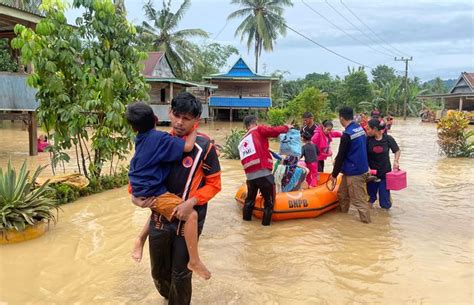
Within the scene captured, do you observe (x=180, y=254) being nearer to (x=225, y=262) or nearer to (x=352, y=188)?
(x=225, y=262)

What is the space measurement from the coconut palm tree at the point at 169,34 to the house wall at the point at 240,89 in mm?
4019

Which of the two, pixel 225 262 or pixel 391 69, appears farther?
pixel 391 69

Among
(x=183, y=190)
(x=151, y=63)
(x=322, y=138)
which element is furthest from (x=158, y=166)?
(x=151, y=63)

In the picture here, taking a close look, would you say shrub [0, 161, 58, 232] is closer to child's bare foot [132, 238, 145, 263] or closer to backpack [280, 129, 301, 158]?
child's bare foot [132, 238, 145, 263]

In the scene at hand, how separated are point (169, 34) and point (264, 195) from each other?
105 feet

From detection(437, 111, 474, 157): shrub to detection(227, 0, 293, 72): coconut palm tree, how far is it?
2593 centimetres

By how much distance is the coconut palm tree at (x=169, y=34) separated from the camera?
3534 cm

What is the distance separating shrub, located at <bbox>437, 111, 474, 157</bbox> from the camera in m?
14.2

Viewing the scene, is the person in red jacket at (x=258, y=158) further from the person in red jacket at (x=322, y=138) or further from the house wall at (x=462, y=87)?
the house wall at (x=462, y=87)

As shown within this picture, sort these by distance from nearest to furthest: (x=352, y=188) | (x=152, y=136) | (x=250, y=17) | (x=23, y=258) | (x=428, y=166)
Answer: (x=152, y=136) → (x=23, y=258) → (x=352, y=188) → (x=428, y=166) → (x=250, y=17)

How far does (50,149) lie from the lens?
7.45 metres

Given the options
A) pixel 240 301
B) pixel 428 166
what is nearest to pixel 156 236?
pixel 240 301

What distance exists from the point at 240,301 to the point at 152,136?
1.80 metres

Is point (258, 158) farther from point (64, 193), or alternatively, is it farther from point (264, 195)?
point (64, 193)
